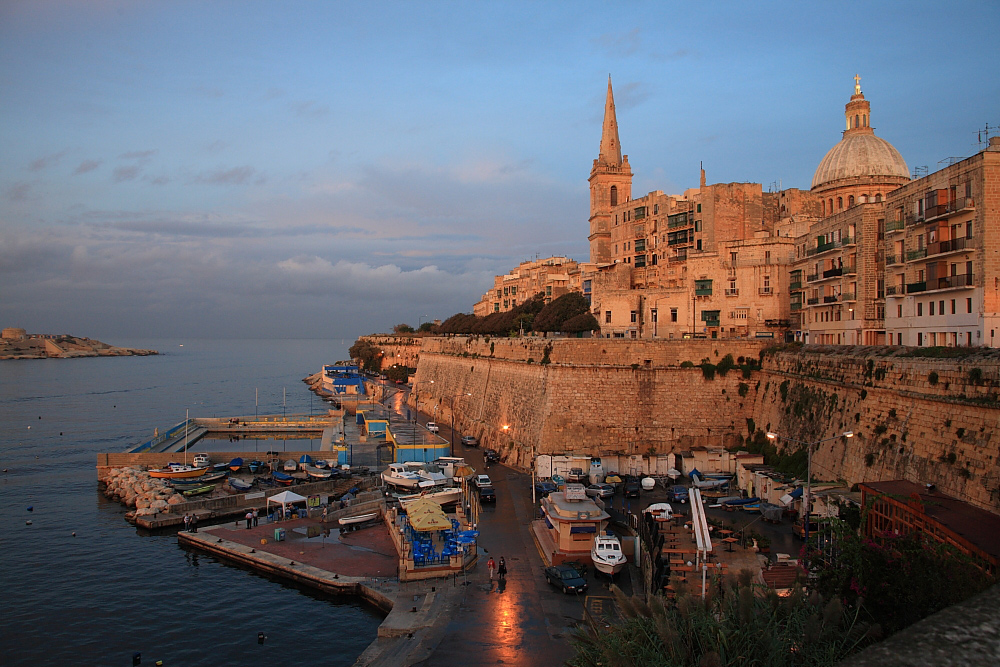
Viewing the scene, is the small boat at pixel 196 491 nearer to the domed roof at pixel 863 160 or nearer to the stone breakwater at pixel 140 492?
the stone breakwater at pixel 140 492

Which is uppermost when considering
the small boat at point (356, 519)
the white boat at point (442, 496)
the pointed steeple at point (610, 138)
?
the pointed steeple at point (610, 138)

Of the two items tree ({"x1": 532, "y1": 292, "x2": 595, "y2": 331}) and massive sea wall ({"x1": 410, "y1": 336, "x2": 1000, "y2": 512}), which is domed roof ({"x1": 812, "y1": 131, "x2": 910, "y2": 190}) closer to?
massive sea wall ({"x1": 410, "y1": 336, "x2": 1000, "y2": 512})

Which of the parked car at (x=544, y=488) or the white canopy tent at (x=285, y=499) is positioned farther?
the white canopy tent at (x=285, y=499)

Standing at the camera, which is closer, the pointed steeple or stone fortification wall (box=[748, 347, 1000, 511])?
stone fortification wall (box=[748, 347, 1000, 511])

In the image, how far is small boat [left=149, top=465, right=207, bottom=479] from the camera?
116ft

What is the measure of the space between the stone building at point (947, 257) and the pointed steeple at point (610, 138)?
3238 centimetres

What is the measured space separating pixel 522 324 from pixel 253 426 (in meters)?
25.5

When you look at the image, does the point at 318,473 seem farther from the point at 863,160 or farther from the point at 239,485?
the point at 863,160

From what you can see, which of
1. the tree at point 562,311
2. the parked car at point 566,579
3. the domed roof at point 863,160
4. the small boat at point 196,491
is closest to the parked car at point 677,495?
the parked car at point 566,579

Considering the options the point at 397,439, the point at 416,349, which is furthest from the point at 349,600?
the point at 416,349

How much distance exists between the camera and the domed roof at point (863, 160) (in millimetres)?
40094

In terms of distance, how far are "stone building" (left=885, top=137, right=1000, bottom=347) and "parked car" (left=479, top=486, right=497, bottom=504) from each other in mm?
18288

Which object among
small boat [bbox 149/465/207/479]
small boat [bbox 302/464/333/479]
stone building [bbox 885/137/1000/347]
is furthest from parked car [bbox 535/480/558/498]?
small boat [bbox 149/465/207/479]

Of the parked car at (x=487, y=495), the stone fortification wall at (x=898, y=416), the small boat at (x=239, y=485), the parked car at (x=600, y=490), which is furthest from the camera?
the small boat at (x=239, y=485)
